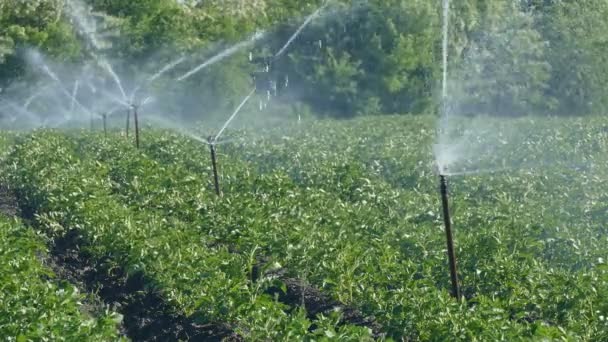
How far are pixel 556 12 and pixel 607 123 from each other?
22336 mm

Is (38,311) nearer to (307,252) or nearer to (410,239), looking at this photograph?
(307,252)

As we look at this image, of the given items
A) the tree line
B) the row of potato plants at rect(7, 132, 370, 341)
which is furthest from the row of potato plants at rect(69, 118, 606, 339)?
the tree line

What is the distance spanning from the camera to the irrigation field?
30.7 feet

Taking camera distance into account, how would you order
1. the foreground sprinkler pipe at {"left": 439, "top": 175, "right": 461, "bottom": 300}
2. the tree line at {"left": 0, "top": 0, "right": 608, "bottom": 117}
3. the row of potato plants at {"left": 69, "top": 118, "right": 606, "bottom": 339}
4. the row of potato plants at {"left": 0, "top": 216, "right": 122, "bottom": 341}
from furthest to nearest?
the tree line at {"left": 0, "top": 0, "right": 608, "bottom": 117} → the foreground sprinkler pipe at {"left": 439, "top": 175, "right": 461, "bottom": 300} → the row of potato plants at {"left": 69, "top": 118, "right": 606, "bottom": 339} → the row of potato plants at {"left": 0, "top": 216, "right": 122, "bottom": 341}

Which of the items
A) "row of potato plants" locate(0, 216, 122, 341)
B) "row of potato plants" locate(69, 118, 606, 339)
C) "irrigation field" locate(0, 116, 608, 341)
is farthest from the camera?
"row of potato plants" locate(69, 118, 606, 339)

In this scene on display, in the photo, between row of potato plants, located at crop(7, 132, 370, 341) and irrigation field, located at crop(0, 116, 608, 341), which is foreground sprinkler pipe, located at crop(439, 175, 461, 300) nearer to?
irrigation field, located at crop(0, 116, 608, 341)

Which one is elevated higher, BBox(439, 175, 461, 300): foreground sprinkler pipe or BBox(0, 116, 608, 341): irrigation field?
BBox(439, 175, 461, 300): foreground sprinkler pipe

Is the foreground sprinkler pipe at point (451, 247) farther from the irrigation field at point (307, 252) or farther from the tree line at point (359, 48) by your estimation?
the tree line at point (359, 48)

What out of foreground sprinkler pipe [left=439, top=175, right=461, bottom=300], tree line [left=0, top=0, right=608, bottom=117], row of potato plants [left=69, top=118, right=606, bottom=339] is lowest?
tree line [left=0, top=0, right=608, bottom=117]

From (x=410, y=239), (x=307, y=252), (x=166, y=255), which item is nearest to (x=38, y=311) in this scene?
(x=166, y=255)

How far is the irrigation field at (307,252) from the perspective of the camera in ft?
30.7

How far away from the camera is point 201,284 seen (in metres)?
10.7

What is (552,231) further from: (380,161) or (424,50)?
(424,50)

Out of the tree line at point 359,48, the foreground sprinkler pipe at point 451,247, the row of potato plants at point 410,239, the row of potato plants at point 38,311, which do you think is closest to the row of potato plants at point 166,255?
the row of potato plants at point 410,239
